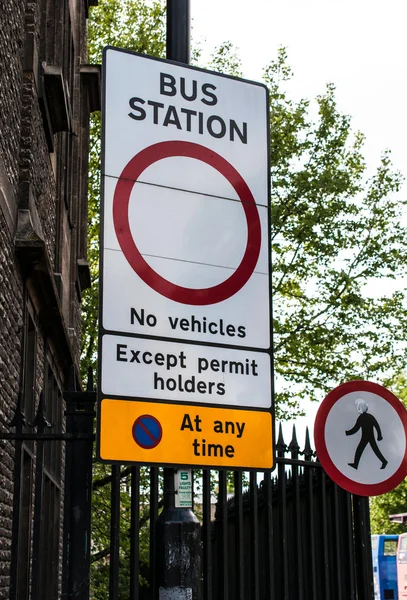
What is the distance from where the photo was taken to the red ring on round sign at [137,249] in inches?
156

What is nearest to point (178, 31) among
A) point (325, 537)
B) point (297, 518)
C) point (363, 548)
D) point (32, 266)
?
point (297, 518)

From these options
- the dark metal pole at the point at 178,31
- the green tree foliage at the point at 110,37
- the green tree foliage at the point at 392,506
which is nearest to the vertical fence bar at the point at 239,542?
the dark metal pole at the point at 178,31

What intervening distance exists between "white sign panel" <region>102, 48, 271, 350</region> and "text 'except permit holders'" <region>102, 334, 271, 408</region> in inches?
2.3

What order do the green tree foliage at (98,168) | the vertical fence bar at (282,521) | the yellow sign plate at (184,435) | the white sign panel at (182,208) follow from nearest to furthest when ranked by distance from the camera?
1. the yellow sign plate at (184,435)
2. the white sign panel at (182,208)
3. the vertical fence bar at (282,521)
4. the green tree foliage at (98,168)

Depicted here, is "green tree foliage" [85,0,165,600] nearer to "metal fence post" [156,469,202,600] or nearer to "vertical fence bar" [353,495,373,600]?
"vertical fence bar" [353,495,373,600]

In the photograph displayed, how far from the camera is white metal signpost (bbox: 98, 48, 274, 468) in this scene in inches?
152

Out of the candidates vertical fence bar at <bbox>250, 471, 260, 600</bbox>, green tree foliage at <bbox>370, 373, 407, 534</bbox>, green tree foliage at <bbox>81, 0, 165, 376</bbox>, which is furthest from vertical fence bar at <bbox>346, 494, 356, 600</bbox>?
green tree foliage at <bbox>370, 373, 407, 534</bbox>

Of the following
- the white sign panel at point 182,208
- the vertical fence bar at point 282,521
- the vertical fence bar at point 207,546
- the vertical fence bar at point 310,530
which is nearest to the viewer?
the white sign panel at point 182,208

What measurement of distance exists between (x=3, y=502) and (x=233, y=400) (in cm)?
397

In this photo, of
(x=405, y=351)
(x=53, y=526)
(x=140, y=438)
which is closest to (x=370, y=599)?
(x=140, y=438)

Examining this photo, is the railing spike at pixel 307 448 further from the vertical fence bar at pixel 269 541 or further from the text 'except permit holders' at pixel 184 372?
the text 'except permit holders' at pixel 184 372

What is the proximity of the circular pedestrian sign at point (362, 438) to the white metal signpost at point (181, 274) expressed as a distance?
1307 millimetres

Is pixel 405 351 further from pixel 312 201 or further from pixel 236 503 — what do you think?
pixel 236 503

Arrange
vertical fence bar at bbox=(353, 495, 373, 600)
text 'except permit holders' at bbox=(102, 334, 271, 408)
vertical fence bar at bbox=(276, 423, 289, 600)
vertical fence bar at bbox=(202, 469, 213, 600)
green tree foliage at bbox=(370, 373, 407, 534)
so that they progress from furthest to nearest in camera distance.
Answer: green tree foliage at bbox=(370, 373, 407, 534)
vertical fence bar at bbox=(353, 495, 373, 600)
vertical fence bar at bbox=(276, 423, 289, 600)
vertical fence bar at bbox=(202, 469, 213, 600)
text 'except permit holders' at bbox=(102, 334, 271, 408)
